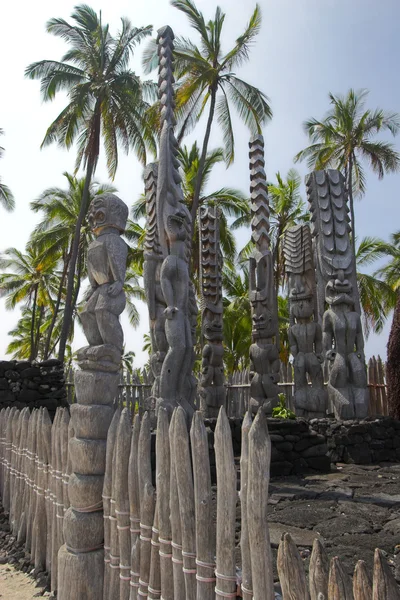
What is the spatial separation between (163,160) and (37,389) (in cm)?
495

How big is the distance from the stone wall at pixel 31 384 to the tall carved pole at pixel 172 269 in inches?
132

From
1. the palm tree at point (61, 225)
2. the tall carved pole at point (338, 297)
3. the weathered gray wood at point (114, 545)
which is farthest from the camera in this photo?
the palm tree at point (61, 225)

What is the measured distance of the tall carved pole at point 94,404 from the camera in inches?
134

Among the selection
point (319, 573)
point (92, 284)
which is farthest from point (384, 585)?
point (92, 284)

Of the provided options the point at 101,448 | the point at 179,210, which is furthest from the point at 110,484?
the point at 179,210

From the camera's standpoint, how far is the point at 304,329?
10234mm

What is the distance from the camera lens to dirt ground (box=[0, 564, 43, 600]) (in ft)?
12.8

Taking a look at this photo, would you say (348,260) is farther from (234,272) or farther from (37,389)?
(234,272)

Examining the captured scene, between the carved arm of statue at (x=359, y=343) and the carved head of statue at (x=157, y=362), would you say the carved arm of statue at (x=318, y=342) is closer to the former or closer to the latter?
the carved arm of statue at (x=359, y=343)

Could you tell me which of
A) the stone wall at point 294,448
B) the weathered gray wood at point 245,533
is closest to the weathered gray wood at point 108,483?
the weathered gray wood at point 245,533

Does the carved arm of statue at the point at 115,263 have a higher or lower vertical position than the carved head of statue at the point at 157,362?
higher

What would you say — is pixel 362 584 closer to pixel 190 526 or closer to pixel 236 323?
→ pixel 190 526

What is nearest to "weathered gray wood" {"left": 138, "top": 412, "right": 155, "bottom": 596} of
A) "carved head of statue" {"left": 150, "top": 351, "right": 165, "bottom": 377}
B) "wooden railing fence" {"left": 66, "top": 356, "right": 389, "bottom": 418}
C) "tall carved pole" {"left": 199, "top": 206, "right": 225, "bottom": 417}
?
"carved head of statue" {"left": 150, "top": 351, "right": 165, "bottom": 377}

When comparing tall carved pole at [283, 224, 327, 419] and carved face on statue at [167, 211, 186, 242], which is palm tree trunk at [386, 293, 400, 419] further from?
carved face on statue at [167, 211, 186, 242]
